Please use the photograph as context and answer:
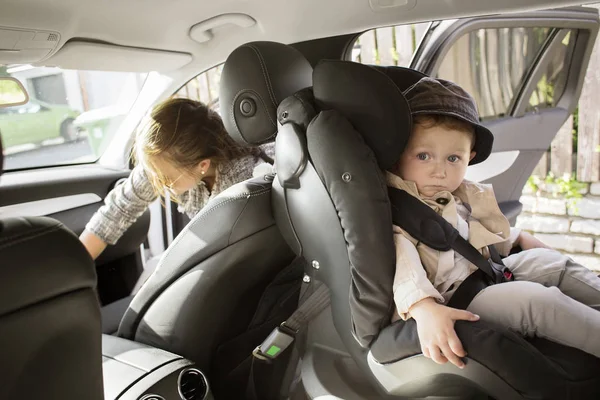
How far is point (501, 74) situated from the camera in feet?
13.3

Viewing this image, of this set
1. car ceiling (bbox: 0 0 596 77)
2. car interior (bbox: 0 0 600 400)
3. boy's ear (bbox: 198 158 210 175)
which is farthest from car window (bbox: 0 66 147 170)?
boy's ear (bbox: 198 158 210 175)

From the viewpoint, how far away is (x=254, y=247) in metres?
1.79

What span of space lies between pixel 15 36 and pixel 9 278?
1143mm

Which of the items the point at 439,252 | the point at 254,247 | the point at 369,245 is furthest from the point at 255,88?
the point at 439,252

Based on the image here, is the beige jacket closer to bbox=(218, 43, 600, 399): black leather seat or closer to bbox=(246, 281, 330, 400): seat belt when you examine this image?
bbox=(218, 43, 600, 399): black leather seat

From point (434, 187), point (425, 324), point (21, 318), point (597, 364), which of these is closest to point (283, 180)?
point (434, 187)

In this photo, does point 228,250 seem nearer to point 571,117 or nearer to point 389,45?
point 389,45

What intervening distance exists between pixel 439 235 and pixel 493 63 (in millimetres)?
3038

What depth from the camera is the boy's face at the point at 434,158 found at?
1.61m

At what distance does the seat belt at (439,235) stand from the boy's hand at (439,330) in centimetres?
15

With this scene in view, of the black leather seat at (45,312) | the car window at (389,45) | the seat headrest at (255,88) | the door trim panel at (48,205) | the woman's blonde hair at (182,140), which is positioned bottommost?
the door trim panel at (48,205)

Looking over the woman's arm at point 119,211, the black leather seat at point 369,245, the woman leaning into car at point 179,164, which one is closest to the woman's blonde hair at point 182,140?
the woman leaning into car at point 179,164

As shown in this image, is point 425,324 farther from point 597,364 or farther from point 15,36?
point 15,36

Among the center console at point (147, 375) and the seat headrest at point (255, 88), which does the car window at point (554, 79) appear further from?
the center console at point (147, 375)
